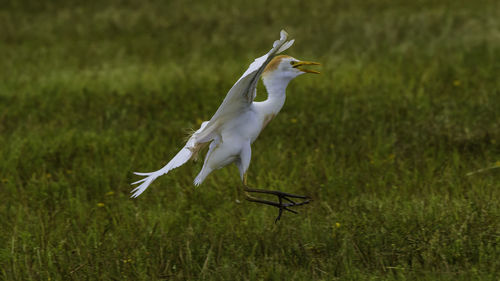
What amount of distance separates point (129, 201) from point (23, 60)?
560 centimetres

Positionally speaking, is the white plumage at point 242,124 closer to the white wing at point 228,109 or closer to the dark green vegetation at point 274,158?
the white wing at point 228,109

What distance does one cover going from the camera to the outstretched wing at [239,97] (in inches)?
125

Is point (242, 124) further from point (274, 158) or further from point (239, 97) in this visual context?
point (274, 158)

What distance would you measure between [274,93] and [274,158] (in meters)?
1.40

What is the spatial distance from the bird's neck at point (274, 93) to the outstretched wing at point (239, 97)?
16 cm

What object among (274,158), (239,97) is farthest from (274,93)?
(274,158)

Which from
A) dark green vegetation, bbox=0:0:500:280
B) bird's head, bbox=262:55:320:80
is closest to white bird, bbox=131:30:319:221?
bird's head, bbox=262:55:320:80

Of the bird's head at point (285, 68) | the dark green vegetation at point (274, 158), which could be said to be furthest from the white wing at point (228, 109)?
the dark green vegetation at point (274, 158)

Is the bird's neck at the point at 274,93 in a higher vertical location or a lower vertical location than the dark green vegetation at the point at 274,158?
higher

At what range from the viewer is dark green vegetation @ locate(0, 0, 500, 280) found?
3520mm

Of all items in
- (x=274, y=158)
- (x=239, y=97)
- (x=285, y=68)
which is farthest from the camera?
(x=274, y=158)

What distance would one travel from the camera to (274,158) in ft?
16.3

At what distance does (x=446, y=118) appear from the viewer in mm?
5422

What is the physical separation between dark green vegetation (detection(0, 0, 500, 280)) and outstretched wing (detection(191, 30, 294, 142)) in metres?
0.70
